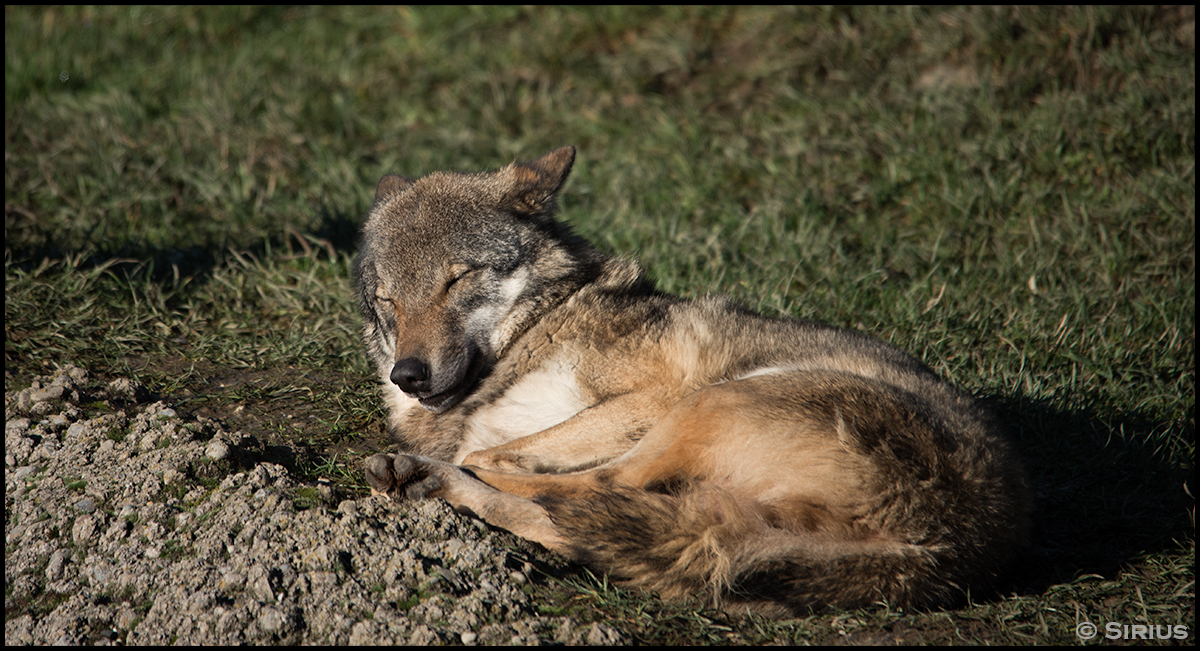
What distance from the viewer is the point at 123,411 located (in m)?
3.50

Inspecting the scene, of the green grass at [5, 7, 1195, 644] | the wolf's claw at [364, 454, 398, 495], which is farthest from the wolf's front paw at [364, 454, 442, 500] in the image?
the green grass at [5, 7, 1195, 644]

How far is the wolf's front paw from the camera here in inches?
116

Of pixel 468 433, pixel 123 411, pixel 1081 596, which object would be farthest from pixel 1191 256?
pixel 123 411

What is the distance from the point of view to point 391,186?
4.24 metres

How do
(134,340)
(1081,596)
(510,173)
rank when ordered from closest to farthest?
1. (1081,596)
2. (510,173)
3. (134,340)

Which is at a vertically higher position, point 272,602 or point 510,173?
point 510,173

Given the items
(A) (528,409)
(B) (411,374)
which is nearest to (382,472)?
(B) (411,374)

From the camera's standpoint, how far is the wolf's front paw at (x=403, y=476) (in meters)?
2.95

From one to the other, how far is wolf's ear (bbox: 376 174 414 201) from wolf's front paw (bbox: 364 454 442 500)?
166cm

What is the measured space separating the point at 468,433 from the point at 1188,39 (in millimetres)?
6716

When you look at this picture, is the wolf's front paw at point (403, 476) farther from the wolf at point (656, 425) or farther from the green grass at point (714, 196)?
the green grass at point (714, 196)

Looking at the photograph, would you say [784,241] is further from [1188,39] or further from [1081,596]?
[1188,39]

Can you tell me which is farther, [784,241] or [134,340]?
[784,241]

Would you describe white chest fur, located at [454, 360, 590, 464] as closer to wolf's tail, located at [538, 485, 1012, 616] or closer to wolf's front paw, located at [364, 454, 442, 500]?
wolf's front paw, located at [364, 454, 442, 500]
